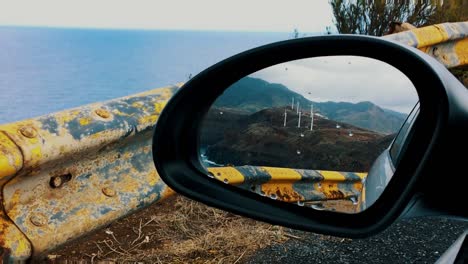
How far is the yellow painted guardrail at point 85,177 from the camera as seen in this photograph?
→ 6.99 ft

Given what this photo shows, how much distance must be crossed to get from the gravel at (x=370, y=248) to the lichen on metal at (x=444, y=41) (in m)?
1.94

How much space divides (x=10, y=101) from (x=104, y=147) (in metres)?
32.4

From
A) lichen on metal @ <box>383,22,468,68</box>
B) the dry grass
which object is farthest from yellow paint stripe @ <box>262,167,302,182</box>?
lichen on metal @ <box>383,22,468,68</box>

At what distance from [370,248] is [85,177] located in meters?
1.77

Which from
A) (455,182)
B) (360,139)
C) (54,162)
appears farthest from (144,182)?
(455,182)

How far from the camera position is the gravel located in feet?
10.3

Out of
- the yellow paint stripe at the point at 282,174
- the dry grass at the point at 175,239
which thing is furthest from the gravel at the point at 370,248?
the yellow paint stripe at the point at 282,174

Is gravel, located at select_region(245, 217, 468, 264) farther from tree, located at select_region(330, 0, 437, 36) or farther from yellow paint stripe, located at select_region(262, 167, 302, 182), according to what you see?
tree, located at select_region(330, 0, 437, 36)

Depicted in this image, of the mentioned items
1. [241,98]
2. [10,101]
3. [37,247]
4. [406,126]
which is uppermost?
[406,126]

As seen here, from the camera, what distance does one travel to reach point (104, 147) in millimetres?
2537

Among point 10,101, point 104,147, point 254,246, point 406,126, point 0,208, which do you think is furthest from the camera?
point 10,101

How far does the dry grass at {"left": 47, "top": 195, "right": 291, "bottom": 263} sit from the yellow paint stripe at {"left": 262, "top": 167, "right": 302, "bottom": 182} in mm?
870

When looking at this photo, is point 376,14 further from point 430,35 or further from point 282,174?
point 282,174

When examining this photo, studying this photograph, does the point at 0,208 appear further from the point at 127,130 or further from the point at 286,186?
the point at 286,186
